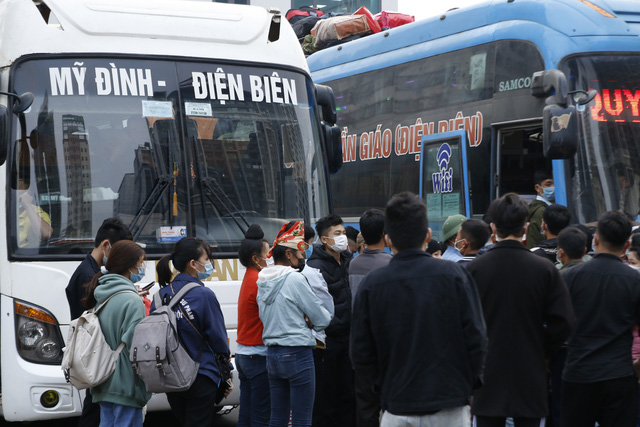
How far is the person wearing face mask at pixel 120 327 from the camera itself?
566cm

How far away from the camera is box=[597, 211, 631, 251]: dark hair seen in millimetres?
5430

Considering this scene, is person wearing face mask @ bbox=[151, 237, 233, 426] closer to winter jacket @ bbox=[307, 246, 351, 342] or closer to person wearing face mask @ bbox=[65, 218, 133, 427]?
person wearing face mask @ bbox=[65, 218, 133, 427]

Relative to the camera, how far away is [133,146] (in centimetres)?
753

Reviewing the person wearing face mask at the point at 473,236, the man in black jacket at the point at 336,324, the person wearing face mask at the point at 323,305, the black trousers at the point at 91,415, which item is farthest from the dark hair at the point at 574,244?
the black trousers at the point at 91,415

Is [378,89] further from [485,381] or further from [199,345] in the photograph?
[485,381]

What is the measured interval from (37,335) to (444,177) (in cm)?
495

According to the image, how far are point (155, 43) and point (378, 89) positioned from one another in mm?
4502

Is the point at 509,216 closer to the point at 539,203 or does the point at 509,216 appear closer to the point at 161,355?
the point at 161,355

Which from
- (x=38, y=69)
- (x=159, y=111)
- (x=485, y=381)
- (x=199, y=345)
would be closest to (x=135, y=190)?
(x=159, y=111)

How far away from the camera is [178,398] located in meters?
6.13

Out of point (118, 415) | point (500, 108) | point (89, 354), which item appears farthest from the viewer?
point (500, 108)

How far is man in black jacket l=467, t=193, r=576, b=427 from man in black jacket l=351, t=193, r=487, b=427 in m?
0.54

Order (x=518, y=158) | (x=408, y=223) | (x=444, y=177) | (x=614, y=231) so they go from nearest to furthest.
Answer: (x=408, y=223), (x=614, y=231), (x=518, y=158), (x=444, y=177)

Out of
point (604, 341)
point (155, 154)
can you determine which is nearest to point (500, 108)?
point (155, 154)
